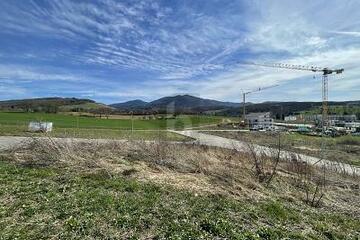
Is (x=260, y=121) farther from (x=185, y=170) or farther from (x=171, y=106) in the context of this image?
(x=185, y=170)

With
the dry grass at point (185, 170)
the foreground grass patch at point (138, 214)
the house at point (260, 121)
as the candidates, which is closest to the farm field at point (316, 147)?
the dry grass at point (185, 170)

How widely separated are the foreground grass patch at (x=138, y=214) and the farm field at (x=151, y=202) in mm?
18

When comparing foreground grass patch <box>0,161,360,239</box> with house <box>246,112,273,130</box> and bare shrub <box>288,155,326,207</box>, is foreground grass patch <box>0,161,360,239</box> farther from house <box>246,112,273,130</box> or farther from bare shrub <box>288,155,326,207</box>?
house <box>246,112,273,130</box>

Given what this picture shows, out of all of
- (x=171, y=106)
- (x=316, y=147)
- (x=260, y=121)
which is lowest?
(x=316, y=147)

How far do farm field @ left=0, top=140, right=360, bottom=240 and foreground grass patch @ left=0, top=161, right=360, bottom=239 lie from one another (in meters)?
0.02

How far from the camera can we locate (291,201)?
369 inches

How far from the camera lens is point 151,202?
7.48 meters

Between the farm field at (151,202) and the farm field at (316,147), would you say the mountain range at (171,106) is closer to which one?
the farm field at (316,147)

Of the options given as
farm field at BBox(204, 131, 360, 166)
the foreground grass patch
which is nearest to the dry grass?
the foreground grass patch

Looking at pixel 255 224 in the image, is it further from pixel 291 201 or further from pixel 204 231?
pixel 291 201

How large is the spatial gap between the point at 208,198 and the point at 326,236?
8.82ft

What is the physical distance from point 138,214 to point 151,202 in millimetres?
840

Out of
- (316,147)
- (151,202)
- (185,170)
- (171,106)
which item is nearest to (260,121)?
(171,106)

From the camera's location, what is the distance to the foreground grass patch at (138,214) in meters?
5.84
